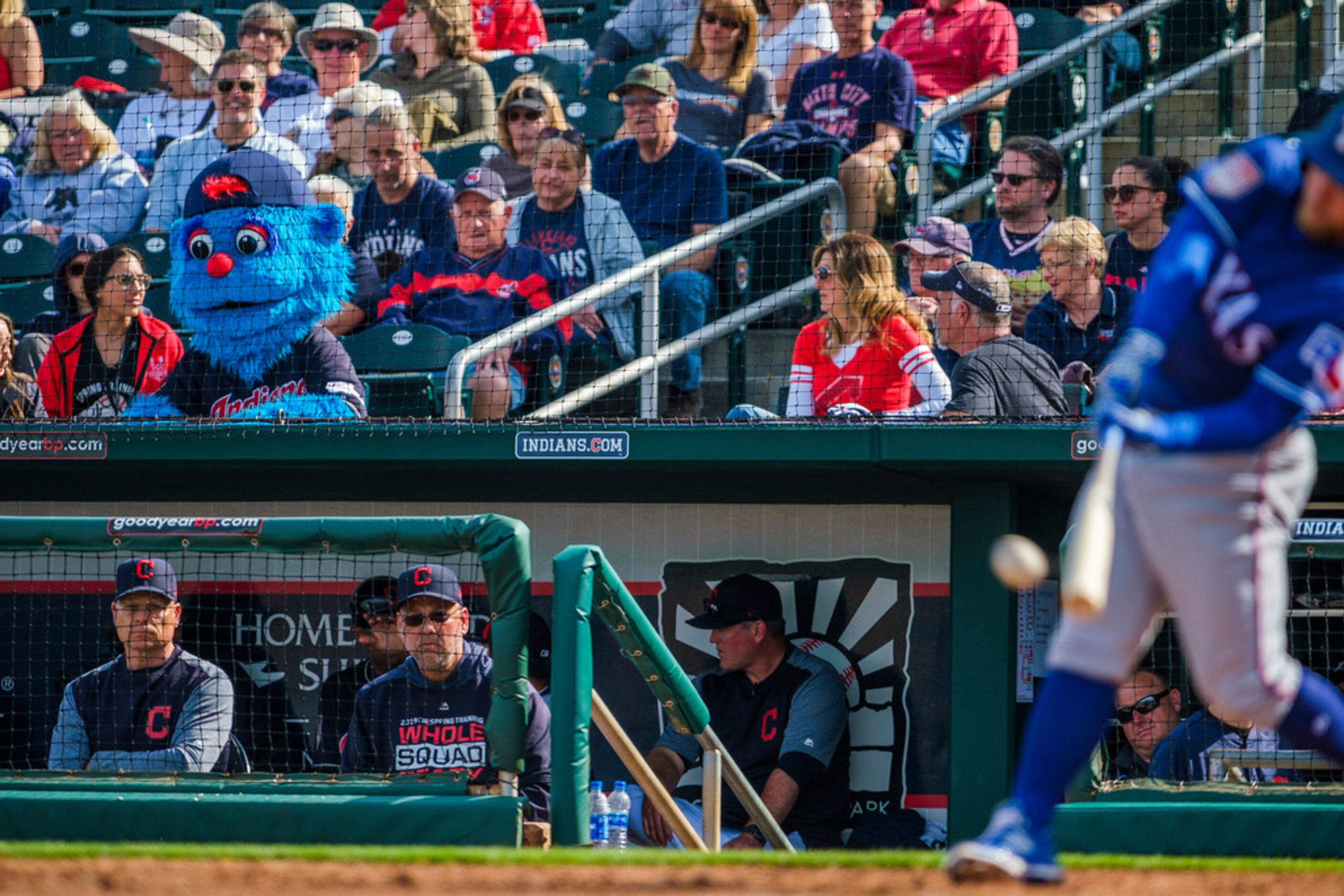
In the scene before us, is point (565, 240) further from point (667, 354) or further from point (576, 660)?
point (576, 660)

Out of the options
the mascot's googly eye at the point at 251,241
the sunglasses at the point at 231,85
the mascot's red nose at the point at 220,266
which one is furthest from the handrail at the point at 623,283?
the sunglasses at the point at 231,85

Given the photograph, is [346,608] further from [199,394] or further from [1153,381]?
[1153,381]

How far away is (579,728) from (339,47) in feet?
20.4

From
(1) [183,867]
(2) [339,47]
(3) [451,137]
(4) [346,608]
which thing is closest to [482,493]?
(4) [346,608]

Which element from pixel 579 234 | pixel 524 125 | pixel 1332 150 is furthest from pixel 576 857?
pixel 524 125

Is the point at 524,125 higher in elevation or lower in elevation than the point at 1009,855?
higher

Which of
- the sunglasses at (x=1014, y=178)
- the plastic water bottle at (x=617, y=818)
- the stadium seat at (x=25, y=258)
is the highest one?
the sunglasses at (x=1014, y=178)

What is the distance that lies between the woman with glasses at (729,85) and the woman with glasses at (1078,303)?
2.03 m

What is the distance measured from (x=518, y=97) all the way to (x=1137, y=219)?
3.20 metres

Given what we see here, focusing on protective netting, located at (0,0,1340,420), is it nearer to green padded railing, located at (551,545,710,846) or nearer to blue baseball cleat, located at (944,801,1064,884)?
green padded railing, located at (551,545,710,846)

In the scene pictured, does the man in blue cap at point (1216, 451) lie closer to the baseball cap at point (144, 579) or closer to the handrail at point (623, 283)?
the baseball cap at point (144, 579)

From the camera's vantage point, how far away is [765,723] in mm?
7324

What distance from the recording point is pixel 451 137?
9508 millimetres

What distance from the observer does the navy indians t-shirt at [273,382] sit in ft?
24.8
